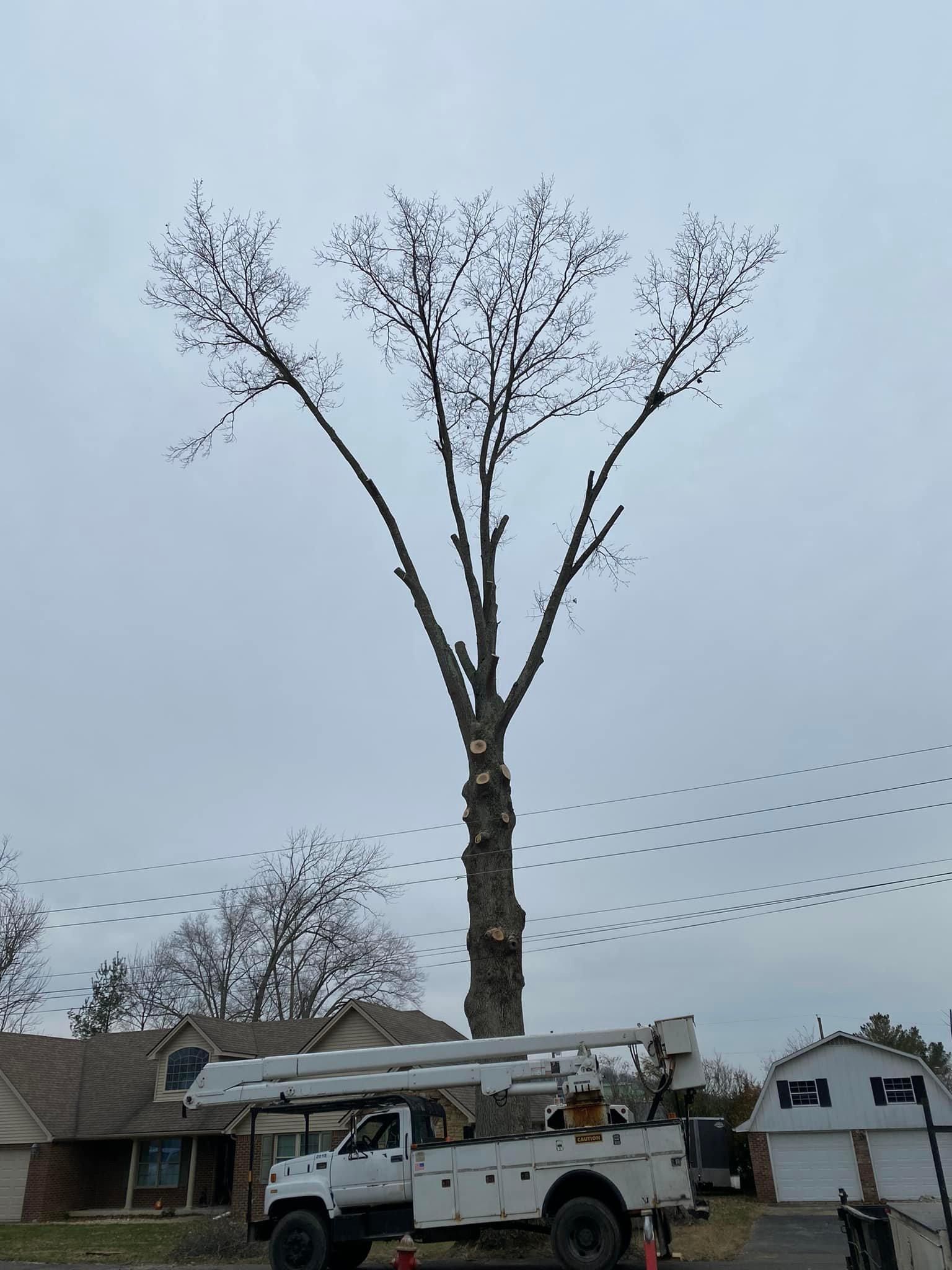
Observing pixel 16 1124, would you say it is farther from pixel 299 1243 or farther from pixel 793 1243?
pixel 793 1243

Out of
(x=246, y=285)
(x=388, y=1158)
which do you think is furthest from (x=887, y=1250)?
(x=246, y=285)

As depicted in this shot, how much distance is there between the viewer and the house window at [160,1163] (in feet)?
91.8

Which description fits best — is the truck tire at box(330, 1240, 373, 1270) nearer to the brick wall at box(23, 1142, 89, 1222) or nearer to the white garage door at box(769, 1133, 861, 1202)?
the brick wall at box(23, 1142, 89, 1222)

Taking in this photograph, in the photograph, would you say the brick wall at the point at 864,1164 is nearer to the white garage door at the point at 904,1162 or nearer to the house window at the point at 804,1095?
the white garage door at the point at 904,1162

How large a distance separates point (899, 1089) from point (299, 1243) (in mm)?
22877

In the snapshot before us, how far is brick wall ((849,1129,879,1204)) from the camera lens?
1072 inches

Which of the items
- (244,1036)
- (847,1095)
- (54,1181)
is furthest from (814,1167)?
(54,1181)

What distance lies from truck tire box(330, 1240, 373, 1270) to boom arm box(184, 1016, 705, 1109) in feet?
5.53

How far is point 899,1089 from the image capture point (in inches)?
1093

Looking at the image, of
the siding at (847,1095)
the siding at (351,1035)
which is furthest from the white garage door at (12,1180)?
the siding at (847,1095)

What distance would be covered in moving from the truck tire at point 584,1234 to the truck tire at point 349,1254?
7.95 feet

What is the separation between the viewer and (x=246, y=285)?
1678 centimetres

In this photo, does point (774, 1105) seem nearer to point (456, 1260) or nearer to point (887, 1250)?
point (456, 1260)

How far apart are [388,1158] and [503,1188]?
160cm
